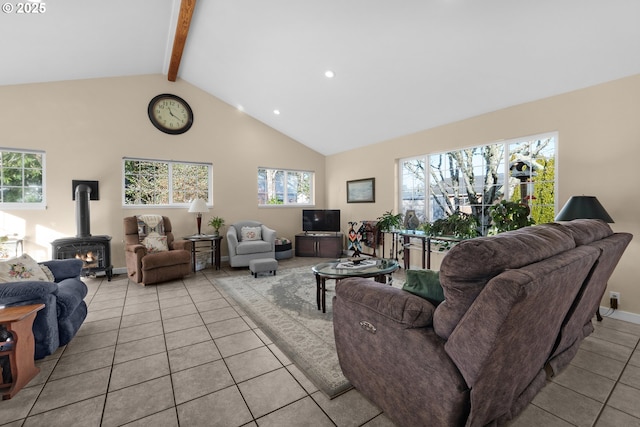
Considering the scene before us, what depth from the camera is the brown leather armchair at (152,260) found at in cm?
414

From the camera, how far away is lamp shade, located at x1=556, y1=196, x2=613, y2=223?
2617mm

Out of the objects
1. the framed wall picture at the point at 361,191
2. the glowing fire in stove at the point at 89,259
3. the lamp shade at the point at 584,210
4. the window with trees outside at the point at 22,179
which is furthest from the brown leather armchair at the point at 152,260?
Answer: the lamp shade at the point at 584,210

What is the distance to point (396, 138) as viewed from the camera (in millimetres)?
5254

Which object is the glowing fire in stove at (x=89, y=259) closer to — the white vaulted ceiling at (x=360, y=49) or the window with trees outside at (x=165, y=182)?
→ the window with trees outside at (x=165, y=182)

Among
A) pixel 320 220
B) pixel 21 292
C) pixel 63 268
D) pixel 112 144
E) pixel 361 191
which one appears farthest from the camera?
pixel 320 220

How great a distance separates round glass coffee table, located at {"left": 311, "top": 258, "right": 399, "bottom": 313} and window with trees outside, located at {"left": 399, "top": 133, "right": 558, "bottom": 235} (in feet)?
6.16

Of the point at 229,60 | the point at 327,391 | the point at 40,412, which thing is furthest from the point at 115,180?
the point at 327,391

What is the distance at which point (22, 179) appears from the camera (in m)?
4.32

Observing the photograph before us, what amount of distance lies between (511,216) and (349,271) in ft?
6.85

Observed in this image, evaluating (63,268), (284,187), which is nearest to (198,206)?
(284,187)

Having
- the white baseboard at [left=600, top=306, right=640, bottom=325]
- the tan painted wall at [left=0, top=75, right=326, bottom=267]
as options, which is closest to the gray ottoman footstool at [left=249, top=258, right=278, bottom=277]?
the tan painted wall at [left=0, top=75, right=326, bottom=267]

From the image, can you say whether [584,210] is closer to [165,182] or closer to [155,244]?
[155,244]

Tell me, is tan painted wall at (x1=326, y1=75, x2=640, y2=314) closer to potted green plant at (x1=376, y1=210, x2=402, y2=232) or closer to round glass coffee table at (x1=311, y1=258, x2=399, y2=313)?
potted green plant at (x1=376, y1=210, x2=402, y2=232)

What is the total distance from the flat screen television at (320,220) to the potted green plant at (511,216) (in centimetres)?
331
